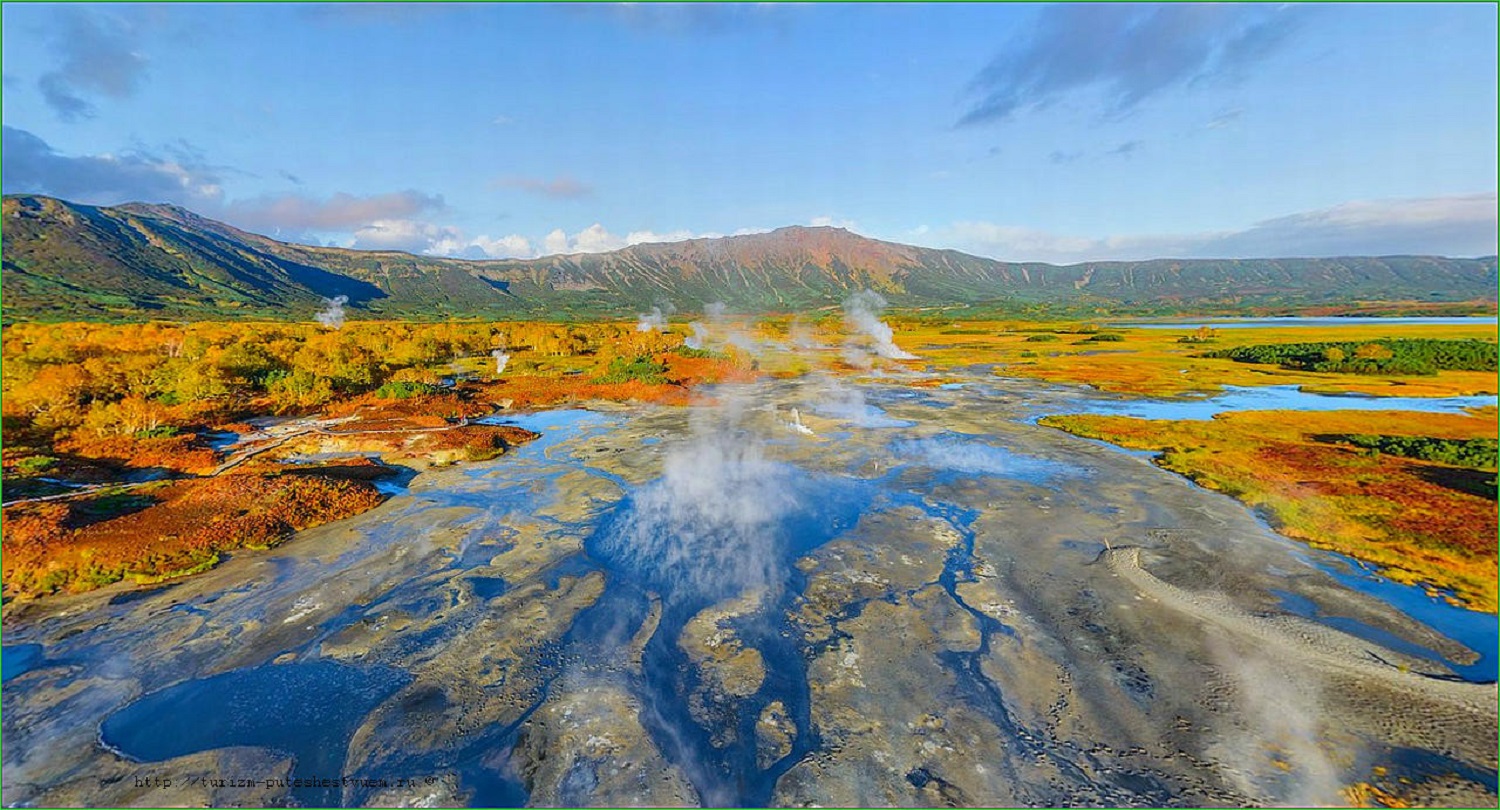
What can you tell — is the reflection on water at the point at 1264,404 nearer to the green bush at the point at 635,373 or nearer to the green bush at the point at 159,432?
the green bush at the point at 635,373

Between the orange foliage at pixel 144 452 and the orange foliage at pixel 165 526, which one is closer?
the orange foliage at pixel 165 526

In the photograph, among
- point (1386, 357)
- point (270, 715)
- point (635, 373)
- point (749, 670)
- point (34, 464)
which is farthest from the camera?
point (1386, 357)

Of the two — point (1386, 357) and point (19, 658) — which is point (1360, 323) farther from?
point (19, 658)

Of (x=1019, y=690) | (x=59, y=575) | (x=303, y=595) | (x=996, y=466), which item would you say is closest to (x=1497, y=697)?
(x=1019, y=690)

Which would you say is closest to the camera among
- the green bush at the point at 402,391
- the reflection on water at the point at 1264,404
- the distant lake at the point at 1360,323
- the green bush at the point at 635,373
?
the reflection on water at the point at 1264,404

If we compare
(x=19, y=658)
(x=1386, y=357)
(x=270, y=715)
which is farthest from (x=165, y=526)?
(x=1386, y=357)

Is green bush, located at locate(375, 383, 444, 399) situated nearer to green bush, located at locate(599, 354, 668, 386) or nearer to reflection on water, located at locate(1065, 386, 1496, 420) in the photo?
green bush, located at locate(599, 354, 668, 386)

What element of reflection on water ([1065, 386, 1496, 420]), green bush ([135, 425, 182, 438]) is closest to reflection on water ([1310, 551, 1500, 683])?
reflection on water ([1065, 386, 1496, 420])

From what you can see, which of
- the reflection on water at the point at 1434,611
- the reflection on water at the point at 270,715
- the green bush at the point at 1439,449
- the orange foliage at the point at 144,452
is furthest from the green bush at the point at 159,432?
the green bush at the point at 1439,449

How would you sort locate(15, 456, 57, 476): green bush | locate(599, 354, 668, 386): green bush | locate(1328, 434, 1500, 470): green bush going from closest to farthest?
locate(15, 456, 57, 476): green bush
locate(1328, 434, 1500, 470): green bush
locate(599, 354, 668, 386): green bush
